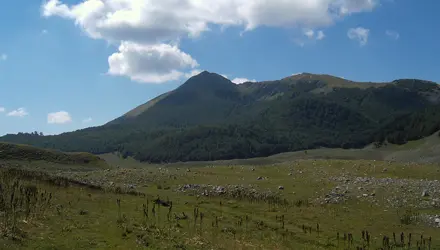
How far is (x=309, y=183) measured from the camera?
2172 inches

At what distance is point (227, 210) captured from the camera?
37.2 metres

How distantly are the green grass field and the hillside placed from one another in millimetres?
38622

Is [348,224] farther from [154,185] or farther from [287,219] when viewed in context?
[154,185]

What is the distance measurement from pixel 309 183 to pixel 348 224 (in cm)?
2197

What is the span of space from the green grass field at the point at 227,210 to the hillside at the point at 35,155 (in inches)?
1521

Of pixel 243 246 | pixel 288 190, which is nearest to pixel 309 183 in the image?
pixel 288 190

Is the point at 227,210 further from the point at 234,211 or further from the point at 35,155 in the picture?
the point at 35,155

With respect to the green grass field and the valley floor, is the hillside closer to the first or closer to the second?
the green grass field

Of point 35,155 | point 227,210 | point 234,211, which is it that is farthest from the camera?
point 35,155

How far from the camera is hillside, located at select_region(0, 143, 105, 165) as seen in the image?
9081 centimetres

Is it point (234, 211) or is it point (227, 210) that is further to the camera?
point (227, 210)

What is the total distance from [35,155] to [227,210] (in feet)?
245

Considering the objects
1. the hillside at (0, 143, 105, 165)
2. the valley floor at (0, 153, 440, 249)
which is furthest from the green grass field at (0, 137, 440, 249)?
the hillside at (0, 143, 105, 165)

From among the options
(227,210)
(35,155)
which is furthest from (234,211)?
(35,155)
